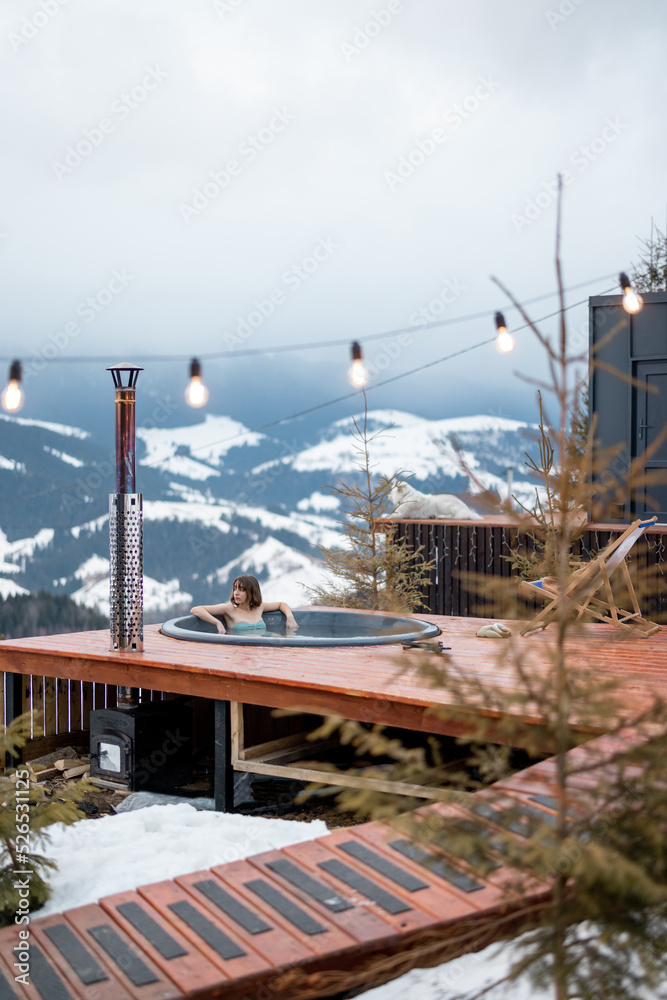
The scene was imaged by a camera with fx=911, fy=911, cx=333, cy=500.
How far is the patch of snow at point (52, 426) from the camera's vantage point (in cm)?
1812

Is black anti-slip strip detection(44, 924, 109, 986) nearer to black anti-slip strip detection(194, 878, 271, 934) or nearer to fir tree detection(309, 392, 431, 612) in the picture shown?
black anti-slip strip detection(194, 878, 271, 934)

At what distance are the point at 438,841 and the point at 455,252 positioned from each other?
1088 cm

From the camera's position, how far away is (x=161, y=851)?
10.7ft

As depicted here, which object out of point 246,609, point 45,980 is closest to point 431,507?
point 246,609

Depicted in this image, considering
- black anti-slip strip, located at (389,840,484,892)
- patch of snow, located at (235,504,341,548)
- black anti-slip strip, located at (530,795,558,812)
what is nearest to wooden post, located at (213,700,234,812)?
black anti-slip strip, located at (389,840,484,892)

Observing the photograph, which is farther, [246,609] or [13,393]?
[246,609]

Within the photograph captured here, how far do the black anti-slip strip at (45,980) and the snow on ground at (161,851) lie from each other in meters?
0.65

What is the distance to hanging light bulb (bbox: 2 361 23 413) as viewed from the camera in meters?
5.68

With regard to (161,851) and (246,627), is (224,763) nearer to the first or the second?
(161,851)

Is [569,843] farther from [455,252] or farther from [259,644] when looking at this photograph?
[455,252]

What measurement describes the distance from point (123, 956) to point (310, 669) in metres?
2.62

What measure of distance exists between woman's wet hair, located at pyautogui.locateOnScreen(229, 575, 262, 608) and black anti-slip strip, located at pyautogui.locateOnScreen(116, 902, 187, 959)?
14.1ft

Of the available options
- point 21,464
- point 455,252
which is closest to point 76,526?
point 21,464

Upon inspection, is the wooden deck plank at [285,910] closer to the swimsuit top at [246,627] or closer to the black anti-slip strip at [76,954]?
the black anti-slip strip at [76,954]
